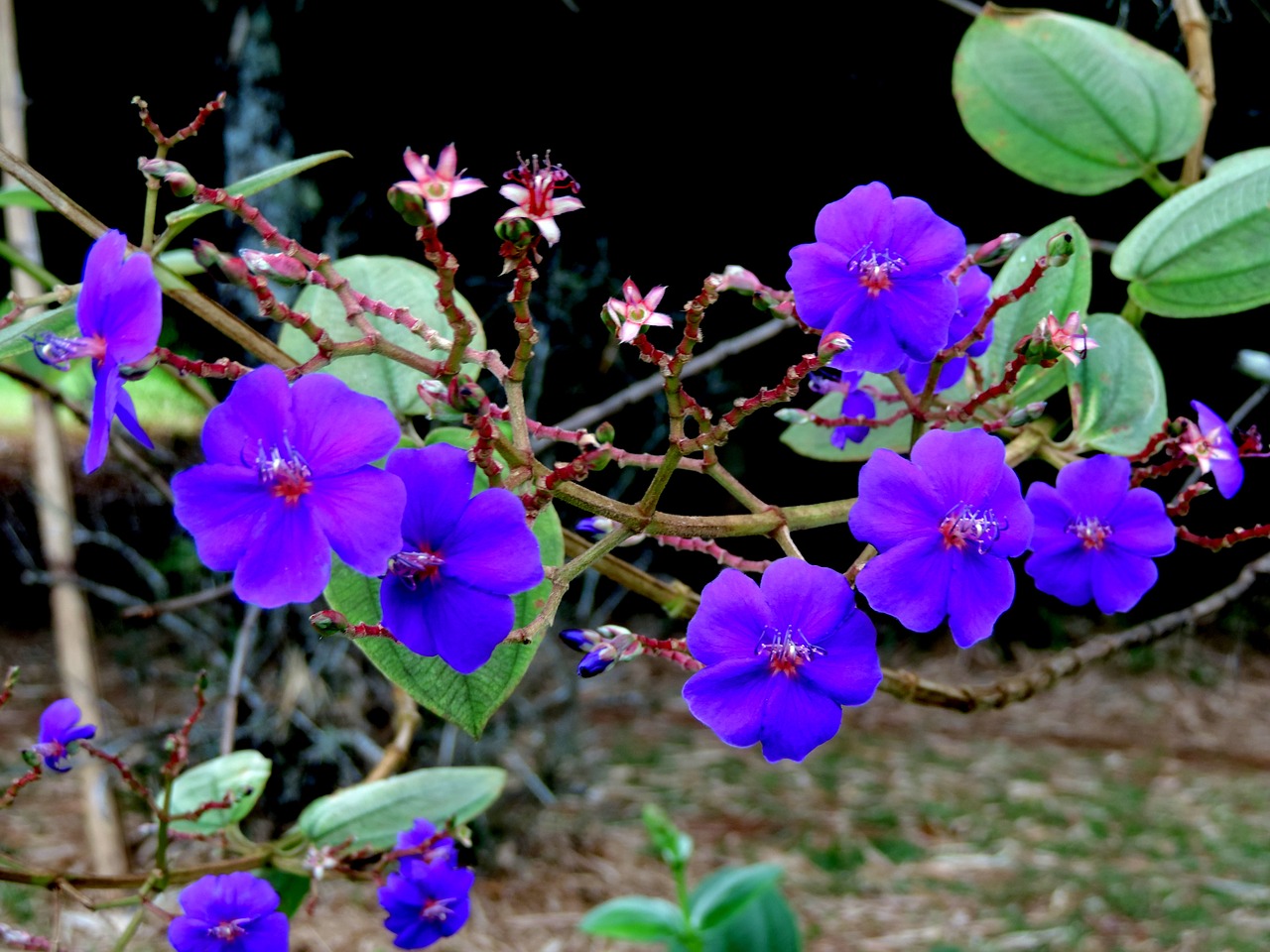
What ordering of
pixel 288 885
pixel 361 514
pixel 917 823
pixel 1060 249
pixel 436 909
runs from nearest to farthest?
pixel 361 514
pixel 1060 249
pixel 436 909
pixel 288 885
pixel 917 823

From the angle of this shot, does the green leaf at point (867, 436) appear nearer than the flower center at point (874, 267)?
No

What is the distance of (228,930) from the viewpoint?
0.50m

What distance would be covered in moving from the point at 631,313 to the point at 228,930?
334 millimetres

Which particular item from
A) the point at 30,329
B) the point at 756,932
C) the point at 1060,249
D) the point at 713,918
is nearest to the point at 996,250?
the point at 1060,249

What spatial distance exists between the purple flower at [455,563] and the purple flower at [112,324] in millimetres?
76

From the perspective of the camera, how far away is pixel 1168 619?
88 cm

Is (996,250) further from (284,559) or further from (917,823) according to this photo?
(917,823)

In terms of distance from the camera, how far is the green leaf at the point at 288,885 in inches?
26.1

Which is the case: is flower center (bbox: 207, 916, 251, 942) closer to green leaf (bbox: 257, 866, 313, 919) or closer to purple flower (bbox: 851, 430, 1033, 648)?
green leaf (bbox: 257, 866, 313, 919)

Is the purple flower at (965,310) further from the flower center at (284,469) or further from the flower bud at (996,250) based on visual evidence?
the flower center at (284,469)

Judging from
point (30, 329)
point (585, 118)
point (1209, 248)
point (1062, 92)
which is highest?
point (585, 118)

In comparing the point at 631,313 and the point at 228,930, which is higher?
the point at 631,313

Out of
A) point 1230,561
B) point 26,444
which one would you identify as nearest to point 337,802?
point 1230,561

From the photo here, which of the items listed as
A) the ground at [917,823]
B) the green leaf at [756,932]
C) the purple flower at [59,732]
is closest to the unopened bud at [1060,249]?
the purple flower at [59,732]
